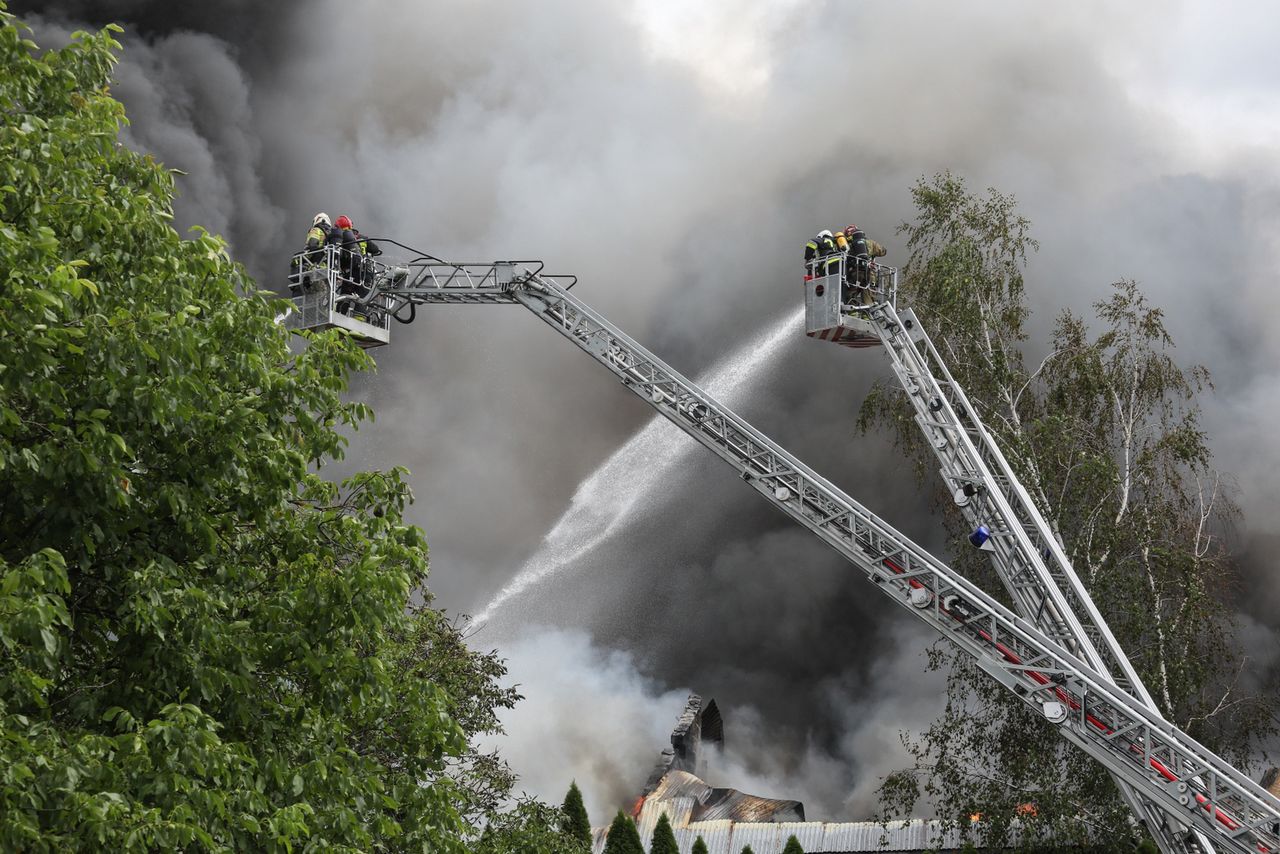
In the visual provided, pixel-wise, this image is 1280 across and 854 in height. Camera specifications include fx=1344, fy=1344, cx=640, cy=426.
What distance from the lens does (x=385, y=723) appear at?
13.8 metres

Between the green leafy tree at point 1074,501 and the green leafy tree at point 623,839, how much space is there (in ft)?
31.9

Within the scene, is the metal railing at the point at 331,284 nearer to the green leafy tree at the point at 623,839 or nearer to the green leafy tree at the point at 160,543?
the green leafy tree at the point at 160,543

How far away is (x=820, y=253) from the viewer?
2203 centimetres

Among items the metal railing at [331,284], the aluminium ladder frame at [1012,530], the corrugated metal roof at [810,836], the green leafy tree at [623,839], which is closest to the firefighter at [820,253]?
the aluminium ladder frame at [1012,530]

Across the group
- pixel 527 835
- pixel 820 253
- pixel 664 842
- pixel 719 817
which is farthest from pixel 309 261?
pixel 719 817

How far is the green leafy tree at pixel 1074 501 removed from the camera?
25.1 m

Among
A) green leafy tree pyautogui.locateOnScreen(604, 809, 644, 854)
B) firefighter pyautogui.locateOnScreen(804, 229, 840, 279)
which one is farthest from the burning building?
firefighter pyautogui.locateOnScreen(804, 229, 840, 279)

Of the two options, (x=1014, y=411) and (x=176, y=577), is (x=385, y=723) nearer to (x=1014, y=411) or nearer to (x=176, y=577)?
(x=176, y=577)

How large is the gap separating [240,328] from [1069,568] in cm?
1412

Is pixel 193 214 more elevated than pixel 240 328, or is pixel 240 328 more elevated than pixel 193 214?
pixel 193 214

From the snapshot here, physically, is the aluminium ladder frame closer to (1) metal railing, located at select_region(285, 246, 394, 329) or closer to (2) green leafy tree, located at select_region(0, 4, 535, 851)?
(1) metal railing, located at select_region(285, 246, 394, 329)

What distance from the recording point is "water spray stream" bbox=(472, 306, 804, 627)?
154 ft

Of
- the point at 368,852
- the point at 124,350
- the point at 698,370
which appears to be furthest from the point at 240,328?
the point at 698,370

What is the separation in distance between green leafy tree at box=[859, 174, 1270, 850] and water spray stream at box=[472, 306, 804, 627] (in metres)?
17.1
